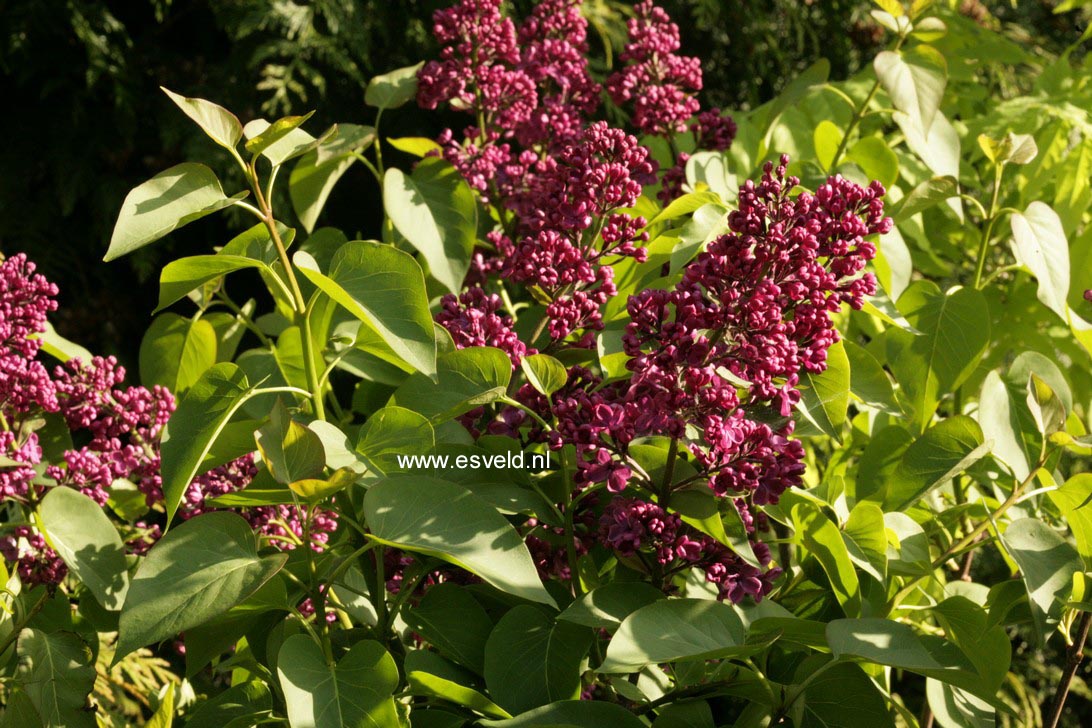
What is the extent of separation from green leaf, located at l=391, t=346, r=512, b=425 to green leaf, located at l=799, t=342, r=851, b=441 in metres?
0.21

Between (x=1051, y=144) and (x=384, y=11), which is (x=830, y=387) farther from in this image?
(x=384, y=11)

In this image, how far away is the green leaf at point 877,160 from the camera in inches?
42.4

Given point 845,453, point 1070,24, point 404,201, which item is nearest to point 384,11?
point 404,201

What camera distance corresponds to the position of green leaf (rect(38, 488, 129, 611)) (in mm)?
785

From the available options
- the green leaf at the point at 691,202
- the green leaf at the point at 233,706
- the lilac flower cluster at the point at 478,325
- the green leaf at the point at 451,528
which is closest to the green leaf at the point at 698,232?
the green leaf at the point at 691,202

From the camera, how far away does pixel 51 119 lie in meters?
2.13

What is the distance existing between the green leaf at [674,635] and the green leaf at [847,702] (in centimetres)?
9

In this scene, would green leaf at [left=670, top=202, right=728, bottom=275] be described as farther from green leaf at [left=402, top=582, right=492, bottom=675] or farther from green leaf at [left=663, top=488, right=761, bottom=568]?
green leaf at [left=402, top=582, right=492, bottom=675]

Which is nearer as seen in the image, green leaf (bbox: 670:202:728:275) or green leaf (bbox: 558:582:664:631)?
green leaf (bbox: 558:582:664:631)

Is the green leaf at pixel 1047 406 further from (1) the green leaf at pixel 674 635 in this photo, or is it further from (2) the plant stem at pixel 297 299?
(2) the plant stem at pixel 297 299

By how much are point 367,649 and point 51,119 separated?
1.82 metres

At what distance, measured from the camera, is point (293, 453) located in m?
0.67

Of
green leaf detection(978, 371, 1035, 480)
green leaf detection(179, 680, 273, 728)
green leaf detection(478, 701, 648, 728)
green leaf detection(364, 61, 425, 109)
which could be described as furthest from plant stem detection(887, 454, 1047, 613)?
green leaf detection(364, 61, 425, 109)

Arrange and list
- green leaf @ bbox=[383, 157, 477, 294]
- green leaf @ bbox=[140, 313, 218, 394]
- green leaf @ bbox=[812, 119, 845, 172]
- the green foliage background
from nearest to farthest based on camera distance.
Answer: green leaf @ bbox=[383, 157, 477, 294] → green leaf @ bbox=[140, 313, 218, 394] → green leaf @ bbox=[812, 119, 845, 172] → the green foliage background
